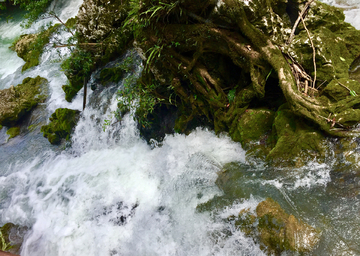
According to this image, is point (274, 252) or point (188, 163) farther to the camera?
point (188, 163)

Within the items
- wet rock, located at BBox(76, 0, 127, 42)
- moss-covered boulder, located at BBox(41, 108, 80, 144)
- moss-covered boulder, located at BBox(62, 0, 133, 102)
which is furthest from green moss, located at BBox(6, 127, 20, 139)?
wet rock, located at BBox(76, 0, 127, 42)

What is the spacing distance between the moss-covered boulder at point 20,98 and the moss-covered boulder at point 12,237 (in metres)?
5.30

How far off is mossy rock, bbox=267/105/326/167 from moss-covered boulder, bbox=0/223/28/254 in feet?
Answer: 20.6

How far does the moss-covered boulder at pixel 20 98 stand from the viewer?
949cm

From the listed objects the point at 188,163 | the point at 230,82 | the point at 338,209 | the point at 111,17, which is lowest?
the point at 188,163

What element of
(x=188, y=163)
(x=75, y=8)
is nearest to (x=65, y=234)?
(x=188, y=163)

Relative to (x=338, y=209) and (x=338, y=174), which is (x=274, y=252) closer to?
(x=338, y=209)

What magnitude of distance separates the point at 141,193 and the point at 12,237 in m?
3.64

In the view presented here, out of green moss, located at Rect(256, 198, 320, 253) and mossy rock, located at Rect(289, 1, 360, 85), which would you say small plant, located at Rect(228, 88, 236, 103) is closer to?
mossy rock, located at Rect(289, 1, 360, 85)

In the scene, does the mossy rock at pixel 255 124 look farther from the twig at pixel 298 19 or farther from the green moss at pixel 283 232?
the twig at pixel 298 19

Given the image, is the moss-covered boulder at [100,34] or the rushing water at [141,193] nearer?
the rushing water at [141,193]

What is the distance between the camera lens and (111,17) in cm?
746

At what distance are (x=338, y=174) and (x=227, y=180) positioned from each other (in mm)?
1764

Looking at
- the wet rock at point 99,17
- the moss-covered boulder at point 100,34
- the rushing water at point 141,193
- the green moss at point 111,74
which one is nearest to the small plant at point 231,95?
the rushing water at point 141,193
